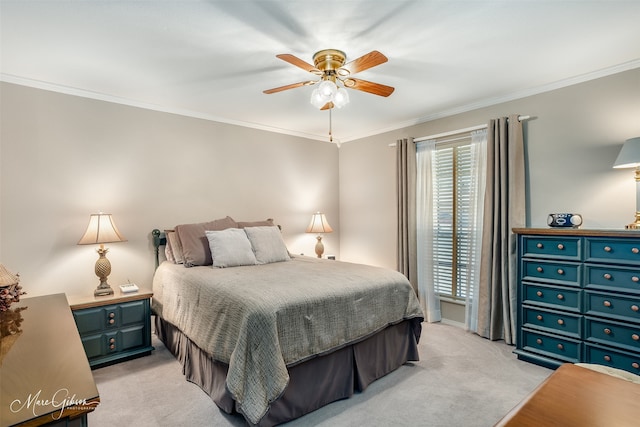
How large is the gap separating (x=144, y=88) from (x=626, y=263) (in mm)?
4390

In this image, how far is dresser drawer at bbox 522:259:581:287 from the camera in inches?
105

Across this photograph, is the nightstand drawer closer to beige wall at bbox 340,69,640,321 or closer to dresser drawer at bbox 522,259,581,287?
dresser drawer at bbox 522,259,581,287

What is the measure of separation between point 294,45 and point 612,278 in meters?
3.00

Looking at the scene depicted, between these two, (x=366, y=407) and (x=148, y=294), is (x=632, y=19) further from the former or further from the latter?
(x=148, y=294)

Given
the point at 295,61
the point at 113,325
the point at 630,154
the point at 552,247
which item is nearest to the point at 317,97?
the point at 295,61

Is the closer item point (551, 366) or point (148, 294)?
point (551, 366)

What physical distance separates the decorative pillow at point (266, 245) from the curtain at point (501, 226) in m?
2.23

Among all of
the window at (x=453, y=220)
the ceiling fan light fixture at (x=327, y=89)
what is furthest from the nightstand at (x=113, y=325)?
the window at (x=453, y=220)

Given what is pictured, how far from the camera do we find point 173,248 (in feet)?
11.3

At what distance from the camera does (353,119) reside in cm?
430

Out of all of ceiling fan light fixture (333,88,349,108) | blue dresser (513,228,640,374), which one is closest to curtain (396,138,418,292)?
blue dresser (513,228,640,374)

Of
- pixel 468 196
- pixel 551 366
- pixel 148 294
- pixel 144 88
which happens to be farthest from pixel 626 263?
pixel 144 88

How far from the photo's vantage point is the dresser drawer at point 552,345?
266 centimetres

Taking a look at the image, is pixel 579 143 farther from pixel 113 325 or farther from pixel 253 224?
pixel 113 325
